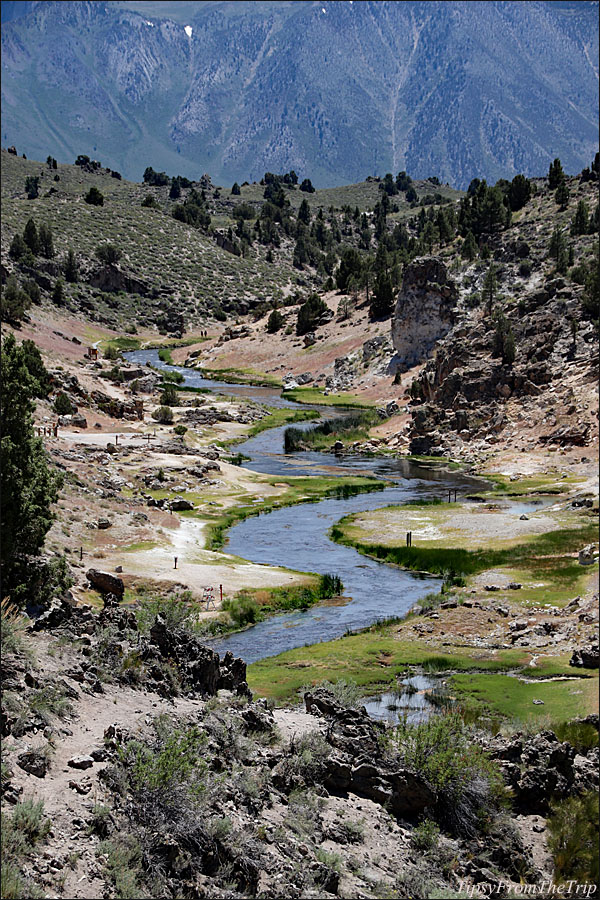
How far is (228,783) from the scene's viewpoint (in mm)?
13219

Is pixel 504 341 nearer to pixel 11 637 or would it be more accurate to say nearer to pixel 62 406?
pixel 62 406

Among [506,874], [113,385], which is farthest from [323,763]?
[113,385]

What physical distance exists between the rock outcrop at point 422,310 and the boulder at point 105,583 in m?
76.3

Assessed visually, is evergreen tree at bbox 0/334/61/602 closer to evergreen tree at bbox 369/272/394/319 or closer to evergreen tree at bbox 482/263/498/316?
evergreen tree at bbox 482/263/498/316

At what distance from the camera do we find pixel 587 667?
25.9m

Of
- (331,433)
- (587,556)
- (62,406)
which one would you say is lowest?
(587,556)

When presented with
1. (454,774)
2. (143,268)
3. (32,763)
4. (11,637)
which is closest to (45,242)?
(143,268)

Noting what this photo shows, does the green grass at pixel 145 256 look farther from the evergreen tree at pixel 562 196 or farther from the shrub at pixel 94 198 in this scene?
the evergreen tree at pixel 562 196

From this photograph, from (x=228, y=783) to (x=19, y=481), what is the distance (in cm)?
1460

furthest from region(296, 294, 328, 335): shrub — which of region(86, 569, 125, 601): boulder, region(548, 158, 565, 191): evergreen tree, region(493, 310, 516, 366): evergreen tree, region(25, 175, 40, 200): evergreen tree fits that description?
region(86, 569, 125, 601): boulder

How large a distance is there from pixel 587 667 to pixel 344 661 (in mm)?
7258

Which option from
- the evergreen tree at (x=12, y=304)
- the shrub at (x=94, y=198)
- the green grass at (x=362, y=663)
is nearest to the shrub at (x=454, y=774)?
the green grass at (x=362, y=663)

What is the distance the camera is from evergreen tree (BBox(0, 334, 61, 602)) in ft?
79.6

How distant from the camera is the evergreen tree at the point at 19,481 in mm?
24266
